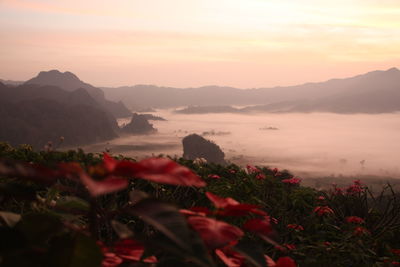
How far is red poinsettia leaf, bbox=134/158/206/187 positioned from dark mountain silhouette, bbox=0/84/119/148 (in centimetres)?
9308

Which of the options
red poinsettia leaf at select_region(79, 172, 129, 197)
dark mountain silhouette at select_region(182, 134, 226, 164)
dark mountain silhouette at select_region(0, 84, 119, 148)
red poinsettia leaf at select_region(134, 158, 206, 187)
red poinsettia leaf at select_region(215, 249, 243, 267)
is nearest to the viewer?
red poinsettia leaf at select_region(79, 172, 129, 197)

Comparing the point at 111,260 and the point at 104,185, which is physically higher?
the point at 104,185

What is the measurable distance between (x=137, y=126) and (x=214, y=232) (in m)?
157

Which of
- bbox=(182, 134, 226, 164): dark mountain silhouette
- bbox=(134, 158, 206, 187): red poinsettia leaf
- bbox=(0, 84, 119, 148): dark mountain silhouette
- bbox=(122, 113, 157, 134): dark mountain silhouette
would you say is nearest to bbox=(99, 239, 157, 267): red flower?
bbox=(134, 158, 206, 187): red poinsettia leaf

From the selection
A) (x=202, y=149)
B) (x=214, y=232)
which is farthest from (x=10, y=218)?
(x=202, y=149)

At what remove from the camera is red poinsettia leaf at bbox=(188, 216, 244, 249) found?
1069 millimetres

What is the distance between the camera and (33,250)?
3.47 feet

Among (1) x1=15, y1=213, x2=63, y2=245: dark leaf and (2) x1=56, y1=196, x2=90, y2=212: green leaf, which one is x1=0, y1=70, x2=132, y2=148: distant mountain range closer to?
(2) x1=56, y1=196, x2=90, y2=212: green leaf

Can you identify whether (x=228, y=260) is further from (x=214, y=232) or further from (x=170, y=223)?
(x=170, y=223)

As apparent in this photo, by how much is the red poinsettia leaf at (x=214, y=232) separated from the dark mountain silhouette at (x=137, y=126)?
149597 millimetres

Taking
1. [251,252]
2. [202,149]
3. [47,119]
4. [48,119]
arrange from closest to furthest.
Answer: [251,252]
[202,149]
[47,119]
[48,119]

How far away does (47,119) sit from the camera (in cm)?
9981

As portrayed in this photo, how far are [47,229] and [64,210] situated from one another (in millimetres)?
356

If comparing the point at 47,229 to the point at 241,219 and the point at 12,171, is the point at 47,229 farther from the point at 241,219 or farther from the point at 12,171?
the point at 241,219
